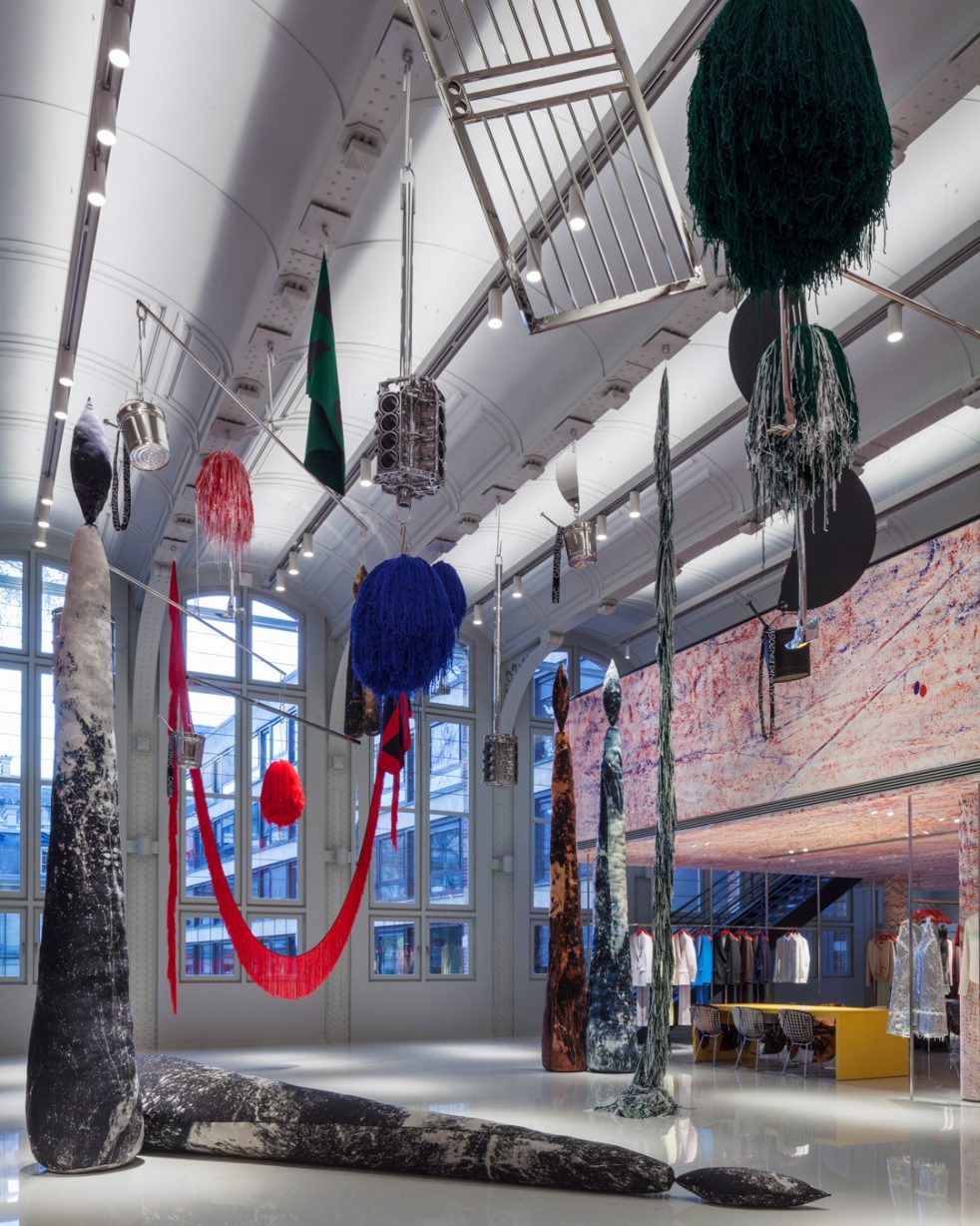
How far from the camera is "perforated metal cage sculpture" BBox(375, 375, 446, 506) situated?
4.21 metres

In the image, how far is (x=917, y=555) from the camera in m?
9.20

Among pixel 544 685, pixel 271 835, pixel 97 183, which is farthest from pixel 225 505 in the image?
pixel 544 685

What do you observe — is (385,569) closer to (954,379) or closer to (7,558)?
(954,379)

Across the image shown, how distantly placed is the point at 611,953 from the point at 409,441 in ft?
23.7

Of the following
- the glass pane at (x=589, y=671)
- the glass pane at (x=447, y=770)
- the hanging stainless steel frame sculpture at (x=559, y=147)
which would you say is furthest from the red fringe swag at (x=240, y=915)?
the glass pane at (x=589, y=671)

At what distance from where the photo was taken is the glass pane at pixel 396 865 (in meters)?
16.3

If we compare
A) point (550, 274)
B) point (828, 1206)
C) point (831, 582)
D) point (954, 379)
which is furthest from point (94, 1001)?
point (954, 379)

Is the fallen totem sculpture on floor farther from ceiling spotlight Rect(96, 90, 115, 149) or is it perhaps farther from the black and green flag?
the black and green flag

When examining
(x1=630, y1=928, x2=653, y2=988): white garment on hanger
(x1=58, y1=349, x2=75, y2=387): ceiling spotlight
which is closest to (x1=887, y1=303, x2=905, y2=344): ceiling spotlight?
(x1=58, y1=349, x2=75, y2=387): ceiling spotlight

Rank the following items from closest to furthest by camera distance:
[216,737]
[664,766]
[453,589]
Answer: [453,589]
[664,766]
[216,737]

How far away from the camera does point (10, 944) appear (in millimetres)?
14078

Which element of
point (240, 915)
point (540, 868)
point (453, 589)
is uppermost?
point (453, 589)

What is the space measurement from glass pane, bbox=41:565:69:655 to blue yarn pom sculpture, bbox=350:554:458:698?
10973mm

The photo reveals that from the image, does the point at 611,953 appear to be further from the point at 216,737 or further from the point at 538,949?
the point at 538,949
